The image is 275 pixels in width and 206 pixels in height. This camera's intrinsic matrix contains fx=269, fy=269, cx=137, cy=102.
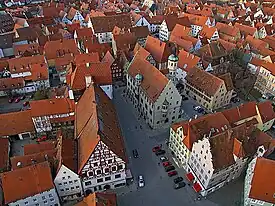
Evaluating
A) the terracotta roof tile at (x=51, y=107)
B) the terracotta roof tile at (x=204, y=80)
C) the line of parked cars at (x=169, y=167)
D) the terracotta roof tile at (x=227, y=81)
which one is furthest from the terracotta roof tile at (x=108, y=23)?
the line of parked cars at (x=169, y=167)

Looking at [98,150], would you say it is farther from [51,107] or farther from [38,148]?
[51,107]

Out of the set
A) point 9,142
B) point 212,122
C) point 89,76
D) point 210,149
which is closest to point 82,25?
point 89,76

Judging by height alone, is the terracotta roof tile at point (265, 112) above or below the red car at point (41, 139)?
above

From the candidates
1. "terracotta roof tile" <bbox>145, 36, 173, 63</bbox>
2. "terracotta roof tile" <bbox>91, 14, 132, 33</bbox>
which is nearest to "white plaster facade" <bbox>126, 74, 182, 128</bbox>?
"terracotta roof tile" <bbox>145, 36, 173, 63</bbox>

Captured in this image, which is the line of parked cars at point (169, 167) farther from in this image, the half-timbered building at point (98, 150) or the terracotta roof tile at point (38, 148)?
the terracotta roof tile at point (38, 148)

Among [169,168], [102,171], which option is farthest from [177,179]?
[102,171]

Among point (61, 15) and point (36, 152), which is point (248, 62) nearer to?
point (36, 152)
